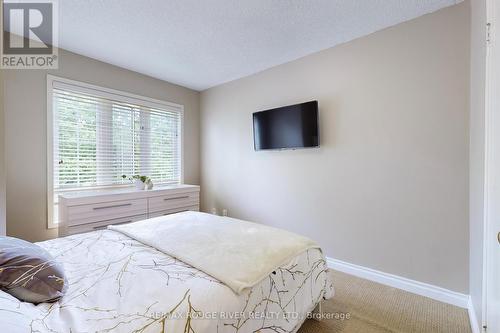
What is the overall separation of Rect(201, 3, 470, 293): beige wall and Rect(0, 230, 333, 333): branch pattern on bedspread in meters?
1.11

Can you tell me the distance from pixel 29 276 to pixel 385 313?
2235 millimetres

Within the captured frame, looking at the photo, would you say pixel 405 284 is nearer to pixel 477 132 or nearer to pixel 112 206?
pixel 477 132

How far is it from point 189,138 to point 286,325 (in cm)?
322

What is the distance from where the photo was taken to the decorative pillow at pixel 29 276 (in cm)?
91

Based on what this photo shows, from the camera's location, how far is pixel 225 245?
1.46 metres

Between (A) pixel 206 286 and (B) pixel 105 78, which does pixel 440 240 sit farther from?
(B) pixel 105 78

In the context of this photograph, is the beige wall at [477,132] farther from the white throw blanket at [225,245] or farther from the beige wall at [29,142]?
the beige wall at [29,142]

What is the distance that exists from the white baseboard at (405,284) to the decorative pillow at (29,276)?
7.91ft

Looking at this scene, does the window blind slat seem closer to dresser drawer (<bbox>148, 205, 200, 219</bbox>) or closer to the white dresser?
the white dresser

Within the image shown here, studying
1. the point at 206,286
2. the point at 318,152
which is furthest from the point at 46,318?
the point at 318,152

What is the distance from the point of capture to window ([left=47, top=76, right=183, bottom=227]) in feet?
8.34

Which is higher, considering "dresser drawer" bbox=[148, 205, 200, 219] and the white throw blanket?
the white throw blanket

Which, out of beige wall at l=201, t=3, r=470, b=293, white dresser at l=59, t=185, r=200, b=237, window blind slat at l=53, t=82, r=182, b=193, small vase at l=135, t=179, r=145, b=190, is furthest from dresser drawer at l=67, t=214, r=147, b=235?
beige wall at l=201, t=3, r=470, b=293

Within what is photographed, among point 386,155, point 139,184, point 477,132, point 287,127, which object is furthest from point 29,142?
point 477,132
